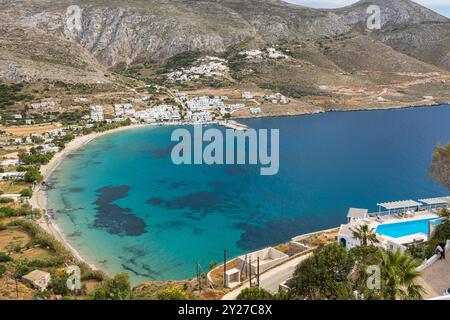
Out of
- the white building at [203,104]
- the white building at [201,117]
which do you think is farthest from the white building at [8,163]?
the white building at [203,104]

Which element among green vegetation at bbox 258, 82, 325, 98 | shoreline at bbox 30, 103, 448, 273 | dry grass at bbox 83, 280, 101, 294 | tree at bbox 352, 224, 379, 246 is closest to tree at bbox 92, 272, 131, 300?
dry grass at bbox 83, 280, 101, 294

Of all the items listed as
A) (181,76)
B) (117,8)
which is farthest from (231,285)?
(117,8)

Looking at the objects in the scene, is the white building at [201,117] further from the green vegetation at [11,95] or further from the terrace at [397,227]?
the terrace at [397,227]

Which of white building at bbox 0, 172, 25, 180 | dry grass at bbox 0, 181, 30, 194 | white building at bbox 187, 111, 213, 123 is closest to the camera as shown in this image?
dry grass at bbox 0, 181, 30, 194

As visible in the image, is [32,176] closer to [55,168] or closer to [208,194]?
[55,168]

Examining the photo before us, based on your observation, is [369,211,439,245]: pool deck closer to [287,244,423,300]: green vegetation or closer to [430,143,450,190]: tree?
[430,143,450,190]: tree

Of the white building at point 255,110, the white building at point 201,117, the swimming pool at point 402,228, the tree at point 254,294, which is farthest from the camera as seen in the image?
the white building at point 255,110
